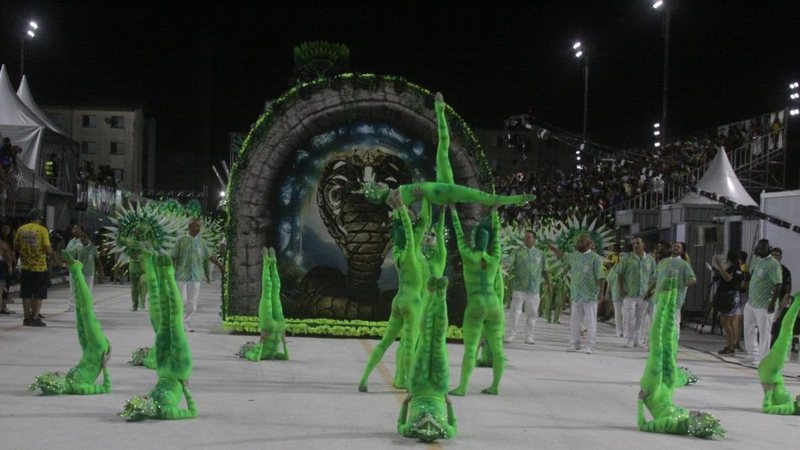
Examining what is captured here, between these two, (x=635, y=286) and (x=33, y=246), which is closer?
(x=33, y=246)

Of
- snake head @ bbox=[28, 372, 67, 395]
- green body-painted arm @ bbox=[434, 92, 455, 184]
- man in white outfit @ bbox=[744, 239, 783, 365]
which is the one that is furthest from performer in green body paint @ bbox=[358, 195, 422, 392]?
man in white outfit @ bbox=[744, 239, 783, 365]

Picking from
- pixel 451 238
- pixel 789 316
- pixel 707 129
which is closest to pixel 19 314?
pixel 451 238

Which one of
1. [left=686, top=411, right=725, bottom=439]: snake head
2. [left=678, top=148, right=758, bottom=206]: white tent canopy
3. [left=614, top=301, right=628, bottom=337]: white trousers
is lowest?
[left=686, top=411, right=725, bottom=439]: snake head

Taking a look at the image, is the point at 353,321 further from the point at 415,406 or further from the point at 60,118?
Result: the point at 60,118

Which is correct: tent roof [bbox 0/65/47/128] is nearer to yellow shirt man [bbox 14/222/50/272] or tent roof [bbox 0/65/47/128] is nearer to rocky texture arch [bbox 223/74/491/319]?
yellow shirt man [bbox 14/222/50/272]

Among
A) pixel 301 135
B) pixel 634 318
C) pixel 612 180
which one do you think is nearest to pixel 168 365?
pixel 301 135

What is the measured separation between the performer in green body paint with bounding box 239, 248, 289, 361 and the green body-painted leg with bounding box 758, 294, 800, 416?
6.15 metres

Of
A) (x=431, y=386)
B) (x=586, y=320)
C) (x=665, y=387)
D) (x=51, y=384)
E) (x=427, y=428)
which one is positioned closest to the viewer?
(x=427, y=428)

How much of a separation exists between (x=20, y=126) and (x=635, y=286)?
21.9 meters

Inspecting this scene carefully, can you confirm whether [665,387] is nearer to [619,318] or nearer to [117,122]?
[619,318]

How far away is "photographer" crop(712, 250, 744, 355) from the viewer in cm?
1577

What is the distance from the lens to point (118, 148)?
75625mm

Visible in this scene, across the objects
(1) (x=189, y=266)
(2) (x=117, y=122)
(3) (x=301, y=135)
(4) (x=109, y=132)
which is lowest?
(1) (x=189, y=266)

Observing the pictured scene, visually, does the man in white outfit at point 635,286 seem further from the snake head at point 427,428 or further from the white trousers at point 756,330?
the snake head at point 427,428
